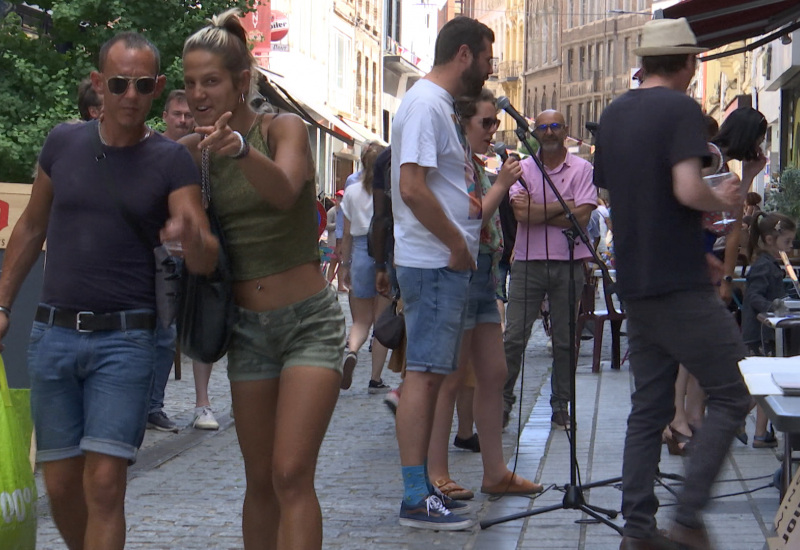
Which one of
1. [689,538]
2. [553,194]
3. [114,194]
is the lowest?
[689,538]

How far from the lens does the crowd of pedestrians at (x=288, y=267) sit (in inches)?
164

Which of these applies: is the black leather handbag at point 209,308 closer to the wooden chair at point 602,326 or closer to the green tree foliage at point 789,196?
the green tree foliage at point 789,196

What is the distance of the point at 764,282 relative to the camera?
26.1 ft

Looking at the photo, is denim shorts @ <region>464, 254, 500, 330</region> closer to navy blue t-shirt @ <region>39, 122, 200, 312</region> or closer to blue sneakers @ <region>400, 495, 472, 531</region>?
blue sneakers @ <region>400, 495, 472, 531</region>

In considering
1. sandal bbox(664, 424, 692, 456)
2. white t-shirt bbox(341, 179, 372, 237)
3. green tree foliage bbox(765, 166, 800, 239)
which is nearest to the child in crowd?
sandal bbox(664, 424, 692, 456)

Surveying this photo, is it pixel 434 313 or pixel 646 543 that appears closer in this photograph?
pixel 646 543

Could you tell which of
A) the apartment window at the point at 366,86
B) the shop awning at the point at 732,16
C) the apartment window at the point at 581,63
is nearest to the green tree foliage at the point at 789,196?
the shop awning at the point at 732,16

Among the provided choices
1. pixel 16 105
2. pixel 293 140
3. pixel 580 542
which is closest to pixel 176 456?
pixel 580 542

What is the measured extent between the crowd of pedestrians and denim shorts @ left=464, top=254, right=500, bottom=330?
1.45ft

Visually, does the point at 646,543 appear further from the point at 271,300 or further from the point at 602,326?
the point at 602,326

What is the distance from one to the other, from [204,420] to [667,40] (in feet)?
14.8

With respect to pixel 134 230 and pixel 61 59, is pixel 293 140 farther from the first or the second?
pixel 61 59

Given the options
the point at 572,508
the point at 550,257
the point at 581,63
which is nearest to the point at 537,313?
the point at 550,257

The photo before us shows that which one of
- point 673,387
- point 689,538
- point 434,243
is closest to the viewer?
point 689,538
